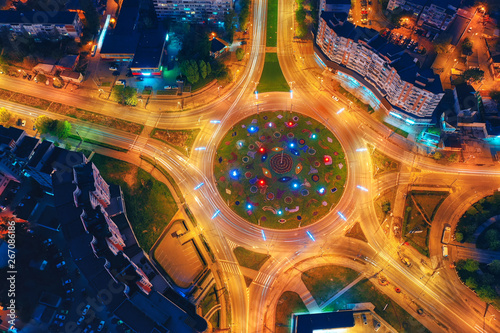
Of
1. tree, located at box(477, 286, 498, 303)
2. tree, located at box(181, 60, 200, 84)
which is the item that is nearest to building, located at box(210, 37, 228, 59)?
tree, located at box(181, 60, 200, 84)

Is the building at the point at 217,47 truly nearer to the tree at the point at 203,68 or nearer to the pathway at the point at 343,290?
the tree at the point at 203,68

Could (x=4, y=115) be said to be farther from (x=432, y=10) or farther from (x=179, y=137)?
(x=432, y=10)

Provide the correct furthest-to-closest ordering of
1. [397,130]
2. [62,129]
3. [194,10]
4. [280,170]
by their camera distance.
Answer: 1. [194,10]
2. [397,130]
3. [280,170]
4. [62,129]

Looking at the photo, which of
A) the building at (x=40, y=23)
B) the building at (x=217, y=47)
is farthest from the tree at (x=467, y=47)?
the building at (x=40, y=23)

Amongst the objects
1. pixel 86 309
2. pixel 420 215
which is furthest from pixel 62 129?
pixel 420 215

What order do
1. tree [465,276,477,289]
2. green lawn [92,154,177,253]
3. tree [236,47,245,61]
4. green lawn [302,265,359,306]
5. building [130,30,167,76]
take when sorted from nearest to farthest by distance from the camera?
tree [465,276,477,289]
green lawn [302,265,359,306]
green lawn [92,154,177,253]
building [130,30,167,76]
tree [236,47,245,61]

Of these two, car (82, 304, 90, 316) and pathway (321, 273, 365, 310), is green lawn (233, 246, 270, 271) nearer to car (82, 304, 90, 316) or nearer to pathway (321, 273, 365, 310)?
pathway (321, 273, 365, 310)
